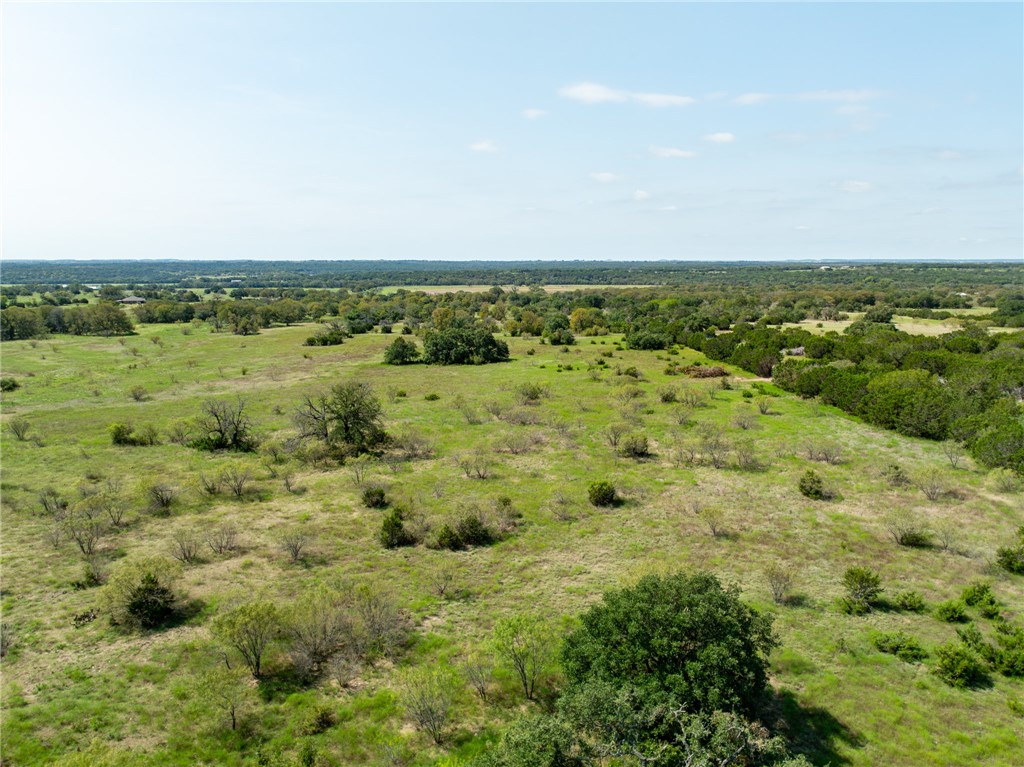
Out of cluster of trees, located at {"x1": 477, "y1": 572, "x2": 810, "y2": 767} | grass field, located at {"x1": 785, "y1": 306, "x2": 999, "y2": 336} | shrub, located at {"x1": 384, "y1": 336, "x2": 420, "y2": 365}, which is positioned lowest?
cluster of trees, located at {"x1": 477, "y1": 572, "x2": 810, "y2": 767}

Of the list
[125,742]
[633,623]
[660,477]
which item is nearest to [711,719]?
[633,623]

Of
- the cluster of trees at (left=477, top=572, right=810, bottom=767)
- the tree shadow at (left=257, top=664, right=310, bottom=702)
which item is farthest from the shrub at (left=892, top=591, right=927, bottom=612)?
the tree shadow at (left=257, top=664, right=310, bottom=702)

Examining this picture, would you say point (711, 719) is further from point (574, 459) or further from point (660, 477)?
point (574, 459)

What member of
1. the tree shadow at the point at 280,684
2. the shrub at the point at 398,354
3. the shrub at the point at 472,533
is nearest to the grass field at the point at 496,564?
the tree shadow at the point at 280,684

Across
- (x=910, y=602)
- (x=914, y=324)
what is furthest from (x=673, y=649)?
(x=914, y=324)

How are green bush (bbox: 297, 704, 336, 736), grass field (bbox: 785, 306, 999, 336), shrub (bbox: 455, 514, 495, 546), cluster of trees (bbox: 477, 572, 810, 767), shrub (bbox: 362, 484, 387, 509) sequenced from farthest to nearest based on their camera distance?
grass field (bbox: 785, 306, 999, 336), shrub (bbox: 362, 484, 387, 509), shrub (bbox: 455, 514, 495, 546), green bush (bbox: 297, 704, 336, 736), cluster of trees (bbox: 477, 572, 810, 767)

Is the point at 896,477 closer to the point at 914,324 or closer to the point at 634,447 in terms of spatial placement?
the point at 634,447

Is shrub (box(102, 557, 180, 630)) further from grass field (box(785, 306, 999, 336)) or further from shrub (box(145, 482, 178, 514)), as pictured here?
grass field (box(785, 306, 999, 336))

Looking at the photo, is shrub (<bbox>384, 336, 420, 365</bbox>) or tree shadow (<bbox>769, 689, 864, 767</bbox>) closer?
tree shadow (<bbox>769, 689, 864, 767</bbox>)
